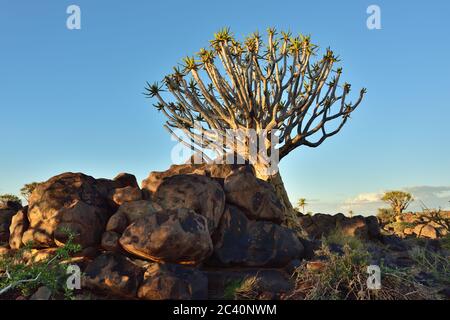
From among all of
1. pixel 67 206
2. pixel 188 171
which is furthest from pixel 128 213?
pixel 188 171

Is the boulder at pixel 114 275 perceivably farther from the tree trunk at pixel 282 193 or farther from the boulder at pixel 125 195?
the tree trunk at pixel 282 193

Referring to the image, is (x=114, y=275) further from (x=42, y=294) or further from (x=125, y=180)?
(x=125, y=180)

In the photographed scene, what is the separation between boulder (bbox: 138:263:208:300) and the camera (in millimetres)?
6227

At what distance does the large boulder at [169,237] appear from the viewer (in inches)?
256

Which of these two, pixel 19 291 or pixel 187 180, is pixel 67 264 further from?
pixel 187 180

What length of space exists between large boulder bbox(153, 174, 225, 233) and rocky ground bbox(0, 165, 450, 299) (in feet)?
0.06

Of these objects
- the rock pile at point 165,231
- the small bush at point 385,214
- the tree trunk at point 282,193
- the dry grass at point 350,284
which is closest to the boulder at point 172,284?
the rock pile at point 165,231

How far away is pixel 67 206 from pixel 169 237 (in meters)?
2.06

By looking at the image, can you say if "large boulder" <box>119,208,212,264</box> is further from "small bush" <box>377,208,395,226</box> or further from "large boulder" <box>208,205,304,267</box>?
"small bush" <box>377,208,395,226</box>

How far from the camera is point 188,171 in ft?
31.8

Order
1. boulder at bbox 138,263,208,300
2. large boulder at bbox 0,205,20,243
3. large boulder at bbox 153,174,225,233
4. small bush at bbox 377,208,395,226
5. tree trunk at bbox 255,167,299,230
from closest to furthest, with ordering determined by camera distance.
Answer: boulder at bbox 138,263,208,300 → large boulder at bbox 153,174,225,233 → large boulder at bbox 0,205,20,243 → tree trunk at bbox 255,167,299,230 → small bush at bbox 377,208,395,226

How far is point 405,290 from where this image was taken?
656 centimetres

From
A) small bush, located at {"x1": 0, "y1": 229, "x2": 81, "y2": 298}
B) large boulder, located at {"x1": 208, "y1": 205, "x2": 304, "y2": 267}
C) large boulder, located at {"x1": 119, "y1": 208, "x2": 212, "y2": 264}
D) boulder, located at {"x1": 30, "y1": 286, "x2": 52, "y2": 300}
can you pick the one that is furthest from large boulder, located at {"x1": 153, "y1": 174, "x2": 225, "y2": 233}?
boulder, located at {"x1": 30, "y1": 286, "x2": 52, "y2": 300}

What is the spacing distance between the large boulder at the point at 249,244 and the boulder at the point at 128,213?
127cm
